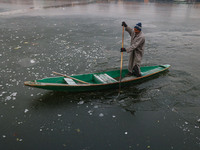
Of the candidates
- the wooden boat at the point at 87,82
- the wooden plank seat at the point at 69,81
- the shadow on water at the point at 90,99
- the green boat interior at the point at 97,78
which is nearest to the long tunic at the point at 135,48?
the wooden boat at the point at 87,82

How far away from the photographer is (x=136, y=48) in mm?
6961

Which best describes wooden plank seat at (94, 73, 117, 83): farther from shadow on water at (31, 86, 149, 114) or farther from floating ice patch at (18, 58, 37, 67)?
A: floating ice patch at (18, 58, 37, 67)

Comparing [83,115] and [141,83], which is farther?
[141,83]

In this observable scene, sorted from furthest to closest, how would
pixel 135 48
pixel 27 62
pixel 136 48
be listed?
pixel 27 62 → pixel 136 48 → pixel 135 48

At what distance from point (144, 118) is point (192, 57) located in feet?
24.8

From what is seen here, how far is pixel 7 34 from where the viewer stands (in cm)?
1445

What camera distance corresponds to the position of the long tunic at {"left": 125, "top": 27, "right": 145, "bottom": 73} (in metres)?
6.59

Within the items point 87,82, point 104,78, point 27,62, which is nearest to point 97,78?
point 104,78

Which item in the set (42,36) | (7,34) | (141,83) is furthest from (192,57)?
(7,34)

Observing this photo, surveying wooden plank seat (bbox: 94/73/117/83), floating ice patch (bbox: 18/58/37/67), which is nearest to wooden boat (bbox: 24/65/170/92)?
wooden plank seat (bbox: 94/73/117/83)

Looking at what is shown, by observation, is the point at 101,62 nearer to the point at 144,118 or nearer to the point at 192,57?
the point at 144,118

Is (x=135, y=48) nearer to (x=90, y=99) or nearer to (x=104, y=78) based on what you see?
(x=104, y=78)

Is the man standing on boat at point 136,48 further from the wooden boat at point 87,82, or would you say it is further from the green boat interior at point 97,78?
the green boat interior at point 97,78

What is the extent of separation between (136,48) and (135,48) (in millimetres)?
230
